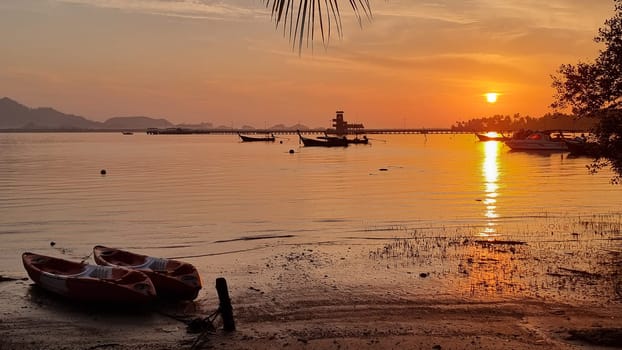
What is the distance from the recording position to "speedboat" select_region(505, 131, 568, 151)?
9562 centimetres

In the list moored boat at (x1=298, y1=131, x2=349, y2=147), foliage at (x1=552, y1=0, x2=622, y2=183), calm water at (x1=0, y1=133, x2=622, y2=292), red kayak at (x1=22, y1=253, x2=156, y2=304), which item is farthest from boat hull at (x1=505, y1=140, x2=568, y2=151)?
red kayak at (x1=22, y1=253, x2=156, y2=304)

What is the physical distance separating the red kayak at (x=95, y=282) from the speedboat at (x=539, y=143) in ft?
303

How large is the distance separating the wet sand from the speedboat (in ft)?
293

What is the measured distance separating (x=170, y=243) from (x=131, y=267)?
6.57 metres

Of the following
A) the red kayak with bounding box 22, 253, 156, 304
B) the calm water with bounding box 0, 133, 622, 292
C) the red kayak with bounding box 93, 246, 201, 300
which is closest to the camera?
the red kayak with bounding box 22, 253, 156, 304

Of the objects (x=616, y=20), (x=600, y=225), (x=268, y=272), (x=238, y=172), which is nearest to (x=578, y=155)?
(x=238, y=172)

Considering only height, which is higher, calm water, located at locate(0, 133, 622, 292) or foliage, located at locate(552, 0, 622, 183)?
foliage, located at locate(552, 0, 622, 183)

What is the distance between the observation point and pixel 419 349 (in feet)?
29.0

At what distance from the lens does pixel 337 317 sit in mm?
10531

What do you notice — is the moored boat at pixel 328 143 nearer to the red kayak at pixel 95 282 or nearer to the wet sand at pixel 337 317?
the wet sand at pixel 337 317

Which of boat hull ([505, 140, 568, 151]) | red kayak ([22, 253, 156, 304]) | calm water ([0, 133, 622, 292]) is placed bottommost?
calm water ([0, 133, 622, 292])

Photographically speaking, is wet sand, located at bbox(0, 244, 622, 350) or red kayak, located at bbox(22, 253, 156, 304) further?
red kayak, located at bbox(22, 253, 156, 304)

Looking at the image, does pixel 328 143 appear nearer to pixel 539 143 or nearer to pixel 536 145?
pixel 536 145

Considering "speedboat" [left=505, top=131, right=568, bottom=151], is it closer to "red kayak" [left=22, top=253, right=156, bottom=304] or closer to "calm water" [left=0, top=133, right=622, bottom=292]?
"calm water" [left=0, top=133, right=622, bottom=292]
